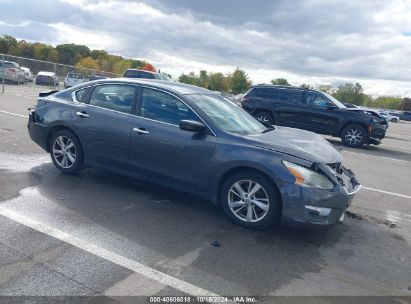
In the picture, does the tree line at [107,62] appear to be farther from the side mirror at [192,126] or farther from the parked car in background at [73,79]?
the side mirror at [192,126]

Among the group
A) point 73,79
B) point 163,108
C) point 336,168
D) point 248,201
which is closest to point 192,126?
point 163,108

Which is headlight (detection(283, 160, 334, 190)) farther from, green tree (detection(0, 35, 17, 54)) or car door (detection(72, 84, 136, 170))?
green tree (detection(0, 35, 17, 54))

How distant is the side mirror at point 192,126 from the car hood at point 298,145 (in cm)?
62

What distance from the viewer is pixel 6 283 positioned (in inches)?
134

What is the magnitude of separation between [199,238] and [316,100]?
1104 cm

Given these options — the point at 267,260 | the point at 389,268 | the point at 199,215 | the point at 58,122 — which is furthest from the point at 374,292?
the point at 58,122

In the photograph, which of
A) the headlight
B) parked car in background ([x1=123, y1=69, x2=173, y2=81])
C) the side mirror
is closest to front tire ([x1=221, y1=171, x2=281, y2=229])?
the headlight

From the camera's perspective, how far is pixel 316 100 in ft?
47.8

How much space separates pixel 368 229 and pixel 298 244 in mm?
1383

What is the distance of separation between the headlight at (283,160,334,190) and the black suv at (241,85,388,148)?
9335 mm

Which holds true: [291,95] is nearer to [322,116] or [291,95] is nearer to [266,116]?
[266,116]

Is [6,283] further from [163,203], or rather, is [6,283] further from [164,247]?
[163,203]

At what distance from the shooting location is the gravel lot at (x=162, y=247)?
11.9 feet

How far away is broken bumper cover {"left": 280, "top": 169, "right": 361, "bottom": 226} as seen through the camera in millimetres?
4680
